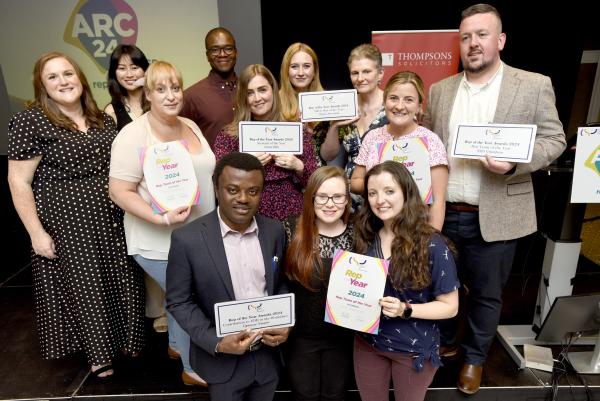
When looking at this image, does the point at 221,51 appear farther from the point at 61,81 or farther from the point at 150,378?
the point at 150,378

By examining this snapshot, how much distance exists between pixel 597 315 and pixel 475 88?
5.19 feet

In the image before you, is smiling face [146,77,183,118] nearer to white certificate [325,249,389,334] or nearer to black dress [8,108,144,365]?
black dress [8,108,144,365]

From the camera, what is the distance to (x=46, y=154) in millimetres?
2109

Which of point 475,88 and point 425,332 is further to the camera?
point 475,88

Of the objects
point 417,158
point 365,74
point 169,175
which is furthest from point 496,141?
point 169,175

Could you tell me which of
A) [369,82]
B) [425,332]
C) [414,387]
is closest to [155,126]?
[369,82]

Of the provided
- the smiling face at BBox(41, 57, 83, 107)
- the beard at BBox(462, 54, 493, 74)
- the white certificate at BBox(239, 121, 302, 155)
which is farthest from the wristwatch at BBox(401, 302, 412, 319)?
the smiling face at BBox(41, 57, 83, 107)

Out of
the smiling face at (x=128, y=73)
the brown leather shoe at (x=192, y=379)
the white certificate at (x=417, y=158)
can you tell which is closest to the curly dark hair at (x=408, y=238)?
the white certificate at (x=417, y=158)

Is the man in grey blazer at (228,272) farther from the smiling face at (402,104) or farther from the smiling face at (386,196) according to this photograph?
the smiling face at (402,104)

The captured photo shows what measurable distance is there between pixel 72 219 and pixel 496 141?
85.9 inches

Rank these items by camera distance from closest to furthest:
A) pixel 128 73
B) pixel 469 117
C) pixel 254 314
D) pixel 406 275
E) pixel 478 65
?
pixel 254 314 < pixel 406 275 < pixel 478 65 < pixel 469 117 < pixel 128 73

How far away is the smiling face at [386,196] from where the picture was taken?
5.69 ft

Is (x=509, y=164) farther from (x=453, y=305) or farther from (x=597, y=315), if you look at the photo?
(x=597, y=315)

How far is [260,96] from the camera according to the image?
221cm
